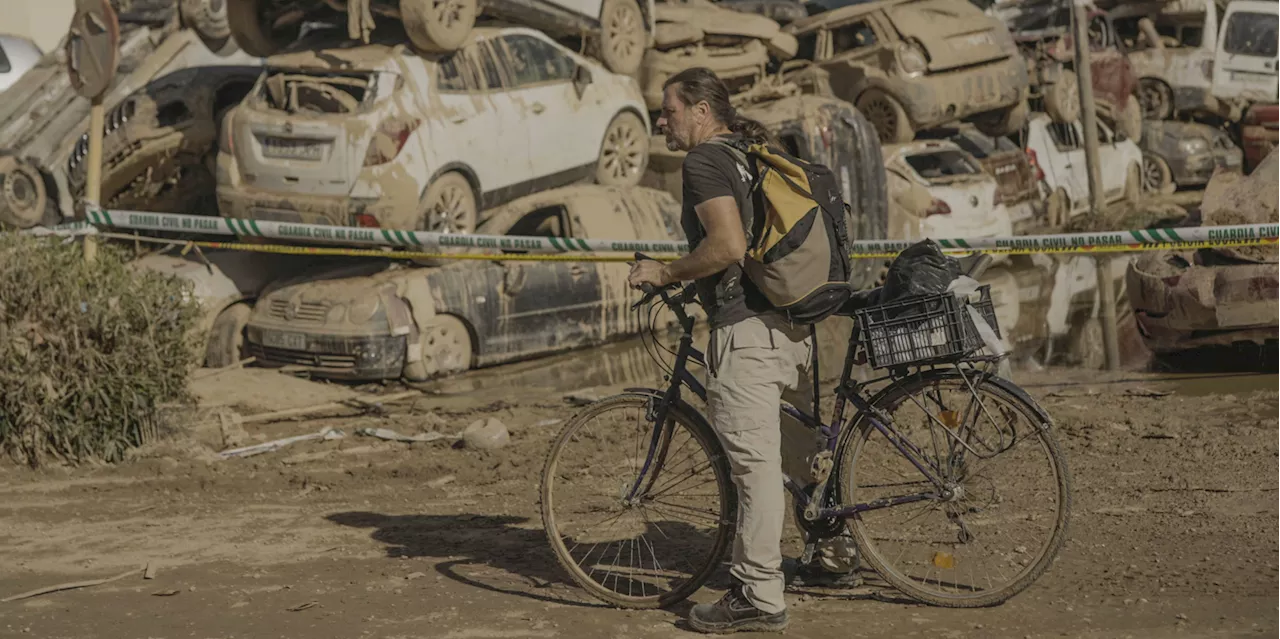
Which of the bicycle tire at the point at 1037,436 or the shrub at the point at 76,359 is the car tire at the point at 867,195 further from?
the bicycle tire at the point at 1037,436

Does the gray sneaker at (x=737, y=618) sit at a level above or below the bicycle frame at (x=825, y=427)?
below

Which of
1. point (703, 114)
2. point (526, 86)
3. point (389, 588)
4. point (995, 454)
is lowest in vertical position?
point (389, 588)

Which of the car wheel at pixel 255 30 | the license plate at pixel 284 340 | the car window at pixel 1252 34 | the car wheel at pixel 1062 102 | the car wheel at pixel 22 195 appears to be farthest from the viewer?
the car window at pixel 1252 34

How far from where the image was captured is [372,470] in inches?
320

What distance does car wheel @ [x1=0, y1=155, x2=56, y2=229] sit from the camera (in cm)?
1363

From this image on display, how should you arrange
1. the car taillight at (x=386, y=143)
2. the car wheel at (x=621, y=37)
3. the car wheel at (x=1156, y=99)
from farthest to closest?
the car wheel at (x=1156, y=99) → the car wheel at (x=621, y=37) → the car taillight at (x=386, y=143)

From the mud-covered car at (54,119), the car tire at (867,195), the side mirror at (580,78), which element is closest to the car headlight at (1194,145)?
the car tire at (867,195)

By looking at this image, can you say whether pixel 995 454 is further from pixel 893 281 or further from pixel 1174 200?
pixel 1174 200

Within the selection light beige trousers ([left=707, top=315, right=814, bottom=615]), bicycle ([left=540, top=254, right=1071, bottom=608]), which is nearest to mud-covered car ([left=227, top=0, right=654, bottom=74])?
bicycle ([left=540, top=254, right=1071, bottom=608])

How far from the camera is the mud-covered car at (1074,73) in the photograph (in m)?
19.4

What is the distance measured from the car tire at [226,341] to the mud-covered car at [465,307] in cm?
11

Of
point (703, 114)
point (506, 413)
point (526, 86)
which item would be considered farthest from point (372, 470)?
point (526, 86)

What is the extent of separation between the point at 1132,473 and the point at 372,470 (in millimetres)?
3707

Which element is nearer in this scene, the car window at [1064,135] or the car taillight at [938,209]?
the car taillight at [938,209]
